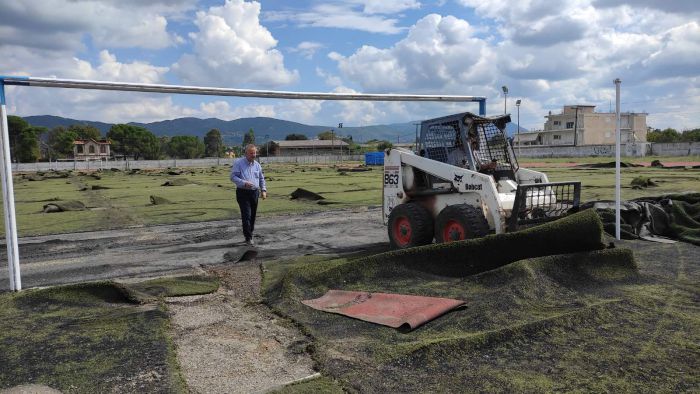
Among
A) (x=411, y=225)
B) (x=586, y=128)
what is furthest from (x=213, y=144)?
(x=411, y=225)

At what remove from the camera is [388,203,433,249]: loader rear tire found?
8.14 m

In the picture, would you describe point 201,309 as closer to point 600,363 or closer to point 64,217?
point 600,363

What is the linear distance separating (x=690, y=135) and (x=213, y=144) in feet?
340

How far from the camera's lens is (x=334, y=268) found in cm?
626

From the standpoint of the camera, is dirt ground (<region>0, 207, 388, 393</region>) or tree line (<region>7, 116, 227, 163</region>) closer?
dirt ground (<region>0, 207, 388, 393</region>)

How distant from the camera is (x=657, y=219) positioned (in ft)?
30.9

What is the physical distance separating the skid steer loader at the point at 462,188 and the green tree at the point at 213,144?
130180 millimetres

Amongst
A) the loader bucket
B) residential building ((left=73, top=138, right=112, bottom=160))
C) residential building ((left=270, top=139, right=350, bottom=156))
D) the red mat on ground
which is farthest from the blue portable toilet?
A: residential building ((left=270, top=139, right=350, bottom=156))

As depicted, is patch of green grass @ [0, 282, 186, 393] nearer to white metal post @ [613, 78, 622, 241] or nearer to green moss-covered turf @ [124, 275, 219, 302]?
green moss-covered turf @ [124, 275, 219, 302]

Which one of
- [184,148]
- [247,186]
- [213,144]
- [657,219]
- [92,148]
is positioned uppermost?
[213,144]

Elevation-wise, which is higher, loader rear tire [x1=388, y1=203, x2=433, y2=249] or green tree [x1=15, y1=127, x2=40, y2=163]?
green tree [x1=15, y1=127, x2=40, y2=163]

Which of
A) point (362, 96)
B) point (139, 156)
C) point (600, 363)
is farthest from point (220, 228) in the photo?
point (139, 156)

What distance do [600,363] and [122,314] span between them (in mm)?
4227

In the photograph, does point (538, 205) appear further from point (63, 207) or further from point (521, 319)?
point (63, 207)
